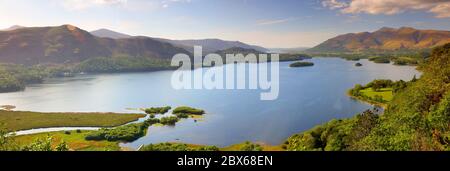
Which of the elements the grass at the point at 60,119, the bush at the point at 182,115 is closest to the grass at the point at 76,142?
the grass at the point at 60,119

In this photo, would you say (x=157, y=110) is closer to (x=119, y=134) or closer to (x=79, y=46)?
(x=119, y=134)

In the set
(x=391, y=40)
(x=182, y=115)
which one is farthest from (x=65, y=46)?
(x=391, y=40)

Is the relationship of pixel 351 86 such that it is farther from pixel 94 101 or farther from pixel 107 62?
pixel 107 62

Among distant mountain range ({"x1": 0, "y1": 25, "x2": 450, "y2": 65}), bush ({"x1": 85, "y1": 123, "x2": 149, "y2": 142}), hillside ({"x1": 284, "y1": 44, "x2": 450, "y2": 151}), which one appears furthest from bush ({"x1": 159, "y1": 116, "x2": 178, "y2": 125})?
distant mountain range ({"x1": 0, "y1": 25, "x2": 450, "y2": 65})

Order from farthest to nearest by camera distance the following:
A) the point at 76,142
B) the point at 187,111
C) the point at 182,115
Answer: the point at 187,111
the point at 182,115
the point at 76,142

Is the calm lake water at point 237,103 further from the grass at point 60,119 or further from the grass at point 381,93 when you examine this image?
the grass at point 60,119

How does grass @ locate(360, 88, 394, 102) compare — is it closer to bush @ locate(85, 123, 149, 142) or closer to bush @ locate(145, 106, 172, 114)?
bush @ locate(145, 106, 172, 114)
